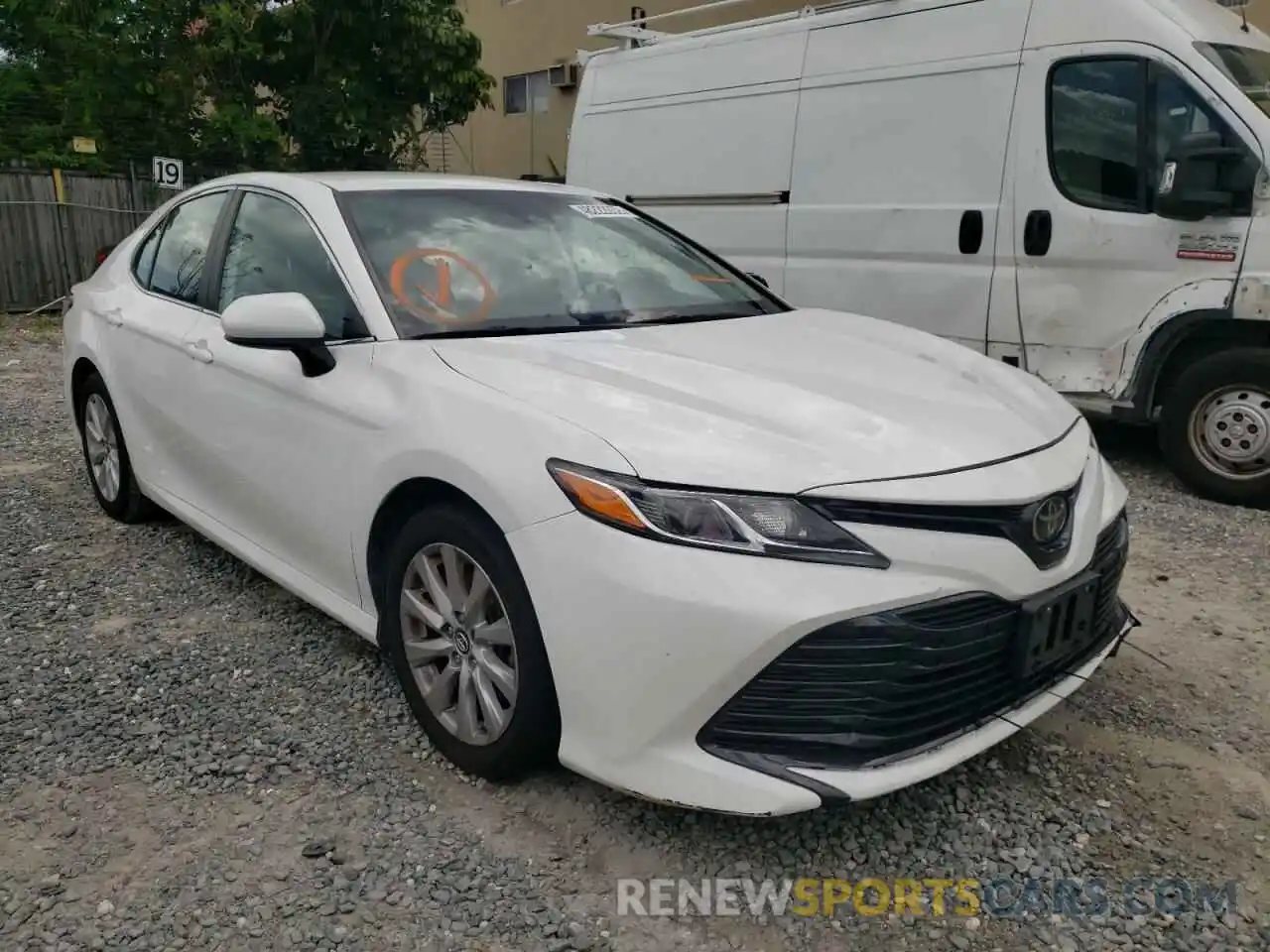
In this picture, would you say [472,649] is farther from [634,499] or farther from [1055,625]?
[1055,625]

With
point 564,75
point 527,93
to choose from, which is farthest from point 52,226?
point 527,93

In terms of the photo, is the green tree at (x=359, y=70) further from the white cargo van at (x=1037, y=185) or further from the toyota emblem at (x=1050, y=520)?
the toyota emblem at (x=1050, y=520)

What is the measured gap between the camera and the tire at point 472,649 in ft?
7.55

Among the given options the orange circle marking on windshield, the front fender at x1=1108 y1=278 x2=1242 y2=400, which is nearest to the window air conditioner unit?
the front fender at x1=1108 y1=278 x2=1242 y2=400

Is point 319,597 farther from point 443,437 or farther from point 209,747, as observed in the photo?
point 443,437

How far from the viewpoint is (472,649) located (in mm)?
2492

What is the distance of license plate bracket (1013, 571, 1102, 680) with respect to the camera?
2199 mm

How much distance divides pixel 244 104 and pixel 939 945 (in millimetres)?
14940

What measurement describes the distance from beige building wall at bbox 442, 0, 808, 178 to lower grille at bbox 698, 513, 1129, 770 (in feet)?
47.5

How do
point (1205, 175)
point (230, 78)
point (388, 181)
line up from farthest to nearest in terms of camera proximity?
point (230, 78) → point (1205, 175) → point (388, 181)

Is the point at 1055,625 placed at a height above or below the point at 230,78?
below

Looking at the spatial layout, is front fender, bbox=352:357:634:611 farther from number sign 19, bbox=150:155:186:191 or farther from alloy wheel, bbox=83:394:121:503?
number sign 19, bbox=150:155:186:191

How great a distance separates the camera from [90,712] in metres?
2.96

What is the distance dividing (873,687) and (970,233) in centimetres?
413
